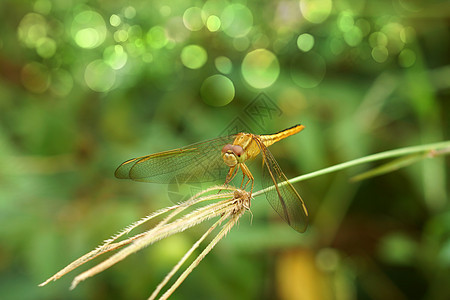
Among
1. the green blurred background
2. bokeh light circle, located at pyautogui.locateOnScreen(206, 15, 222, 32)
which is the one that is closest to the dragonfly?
the green blurred background

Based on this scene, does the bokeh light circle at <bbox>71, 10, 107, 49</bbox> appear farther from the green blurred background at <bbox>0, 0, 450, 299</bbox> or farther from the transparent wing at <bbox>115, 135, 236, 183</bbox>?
the transparent wing at <bbox>115, 135, 236, 183</bbox>

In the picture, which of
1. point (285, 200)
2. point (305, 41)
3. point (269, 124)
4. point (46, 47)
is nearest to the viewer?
point (285, 200)

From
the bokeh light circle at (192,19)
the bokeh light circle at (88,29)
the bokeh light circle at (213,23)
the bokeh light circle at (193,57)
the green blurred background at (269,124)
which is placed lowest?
the green blurred background at (269,124)

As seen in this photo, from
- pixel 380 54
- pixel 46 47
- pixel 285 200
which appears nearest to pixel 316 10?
pixel 380 54

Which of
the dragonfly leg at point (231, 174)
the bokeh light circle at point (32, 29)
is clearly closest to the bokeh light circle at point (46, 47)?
the bokeh light circle at point (32, 29)

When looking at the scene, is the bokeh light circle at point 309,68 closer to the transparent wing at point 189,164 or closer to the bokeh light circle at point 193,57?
the bokeh light circle at point 193,57

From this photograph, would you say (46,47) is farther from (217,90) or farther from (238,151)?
(238,151)

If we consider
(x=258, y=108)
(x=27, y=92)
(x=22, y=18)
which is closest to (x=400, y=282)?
(x=258, y=108)
